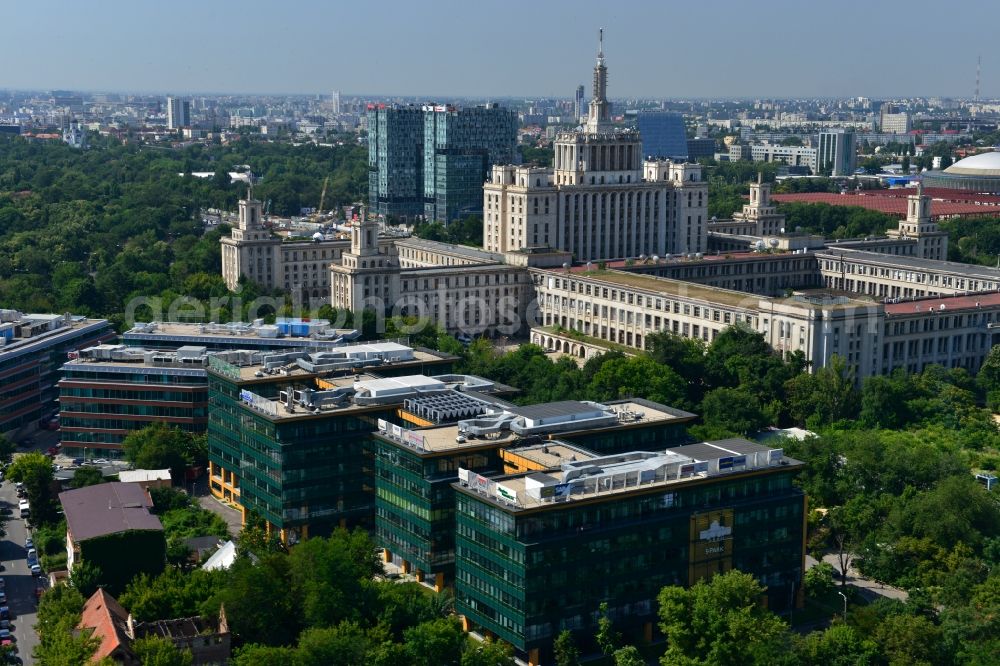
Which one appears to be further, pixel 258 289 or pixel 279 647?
pixel 258 289

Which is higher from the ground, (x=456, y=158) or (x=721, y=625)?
(x=456, y=158)

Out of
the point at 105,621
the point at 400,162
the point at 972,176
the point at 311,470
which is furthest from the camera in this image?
the point at 972,176

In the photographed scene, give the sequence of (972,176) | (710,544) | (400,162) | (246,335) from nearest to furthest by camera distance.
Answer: (710,544) < (246,335) < (400,162) < (972,176)

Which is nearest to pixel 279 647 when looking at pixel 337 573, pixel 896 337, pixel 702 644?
pixel 337 573

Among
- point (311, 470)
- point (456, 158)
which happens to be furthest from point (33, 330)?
point (456, 158)

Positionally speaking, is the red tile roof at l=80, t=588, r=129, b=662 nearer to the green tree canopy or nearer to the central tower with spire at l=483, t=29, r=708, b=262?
the green tree canopy

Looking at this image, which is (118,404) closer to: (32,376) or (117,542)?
(32,376)

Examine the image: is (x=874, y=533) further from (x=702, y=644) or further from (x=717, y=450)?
(x=702, y=644)
